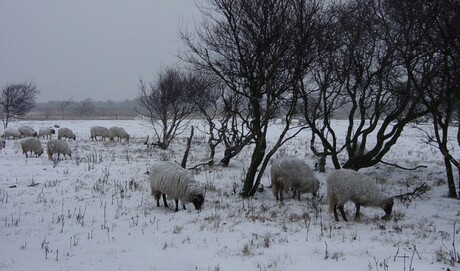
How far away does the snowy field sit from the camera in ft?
18.5

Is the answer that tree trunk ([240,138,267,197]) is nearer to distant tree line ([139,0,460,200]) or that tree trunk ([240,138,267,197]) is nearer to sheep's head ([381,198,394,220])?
distant tree line ([139,0,460,200])

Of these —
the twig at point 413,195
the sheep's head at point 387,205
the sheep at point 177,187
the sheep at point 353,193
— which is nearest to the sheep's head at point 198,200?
the sheep at point 177,187

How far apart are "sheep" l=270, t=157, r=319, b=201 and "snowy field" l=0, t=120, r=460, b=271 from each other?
1.32 feet

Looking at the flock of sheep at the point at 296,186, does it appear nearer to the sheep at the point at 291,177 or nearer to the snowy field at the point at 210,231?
the sheep at the point at 291,177

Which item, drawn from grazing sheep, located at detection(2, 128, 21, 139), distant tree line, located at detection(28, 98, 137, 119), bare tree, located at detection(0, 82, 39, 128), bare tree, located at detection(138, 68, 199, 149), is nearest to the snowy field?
bare tree, located at detection(138, 68, 199, 149)

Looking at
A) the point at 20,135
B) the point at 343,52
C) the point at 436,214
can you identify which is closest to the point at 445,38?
the point at 343,52

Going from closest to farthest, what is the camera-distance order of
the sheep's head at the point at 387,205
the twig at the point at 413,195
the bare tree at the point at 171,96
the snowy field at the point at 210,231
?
the snowy field at the point at 210,231 < the sheep's head at the point at 387,205 < the twig at the point at 413,195 < the bare tree at the point at 171,96

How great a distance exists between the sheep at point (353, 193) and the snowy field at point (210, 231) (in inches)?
12.8

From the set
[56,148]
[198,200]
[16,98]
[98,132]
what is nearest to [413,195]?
[198,200]

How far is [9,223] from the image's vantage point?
7316 millimetres

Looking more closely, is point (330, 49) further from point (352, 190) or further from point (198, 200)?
point (198, 200)

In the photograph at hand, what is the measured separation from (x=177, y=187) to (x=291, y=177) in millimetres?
3077

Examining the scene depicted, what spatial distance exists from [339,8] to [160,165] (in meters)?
6.99

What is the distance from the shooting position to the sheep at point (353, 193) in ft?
26.6
